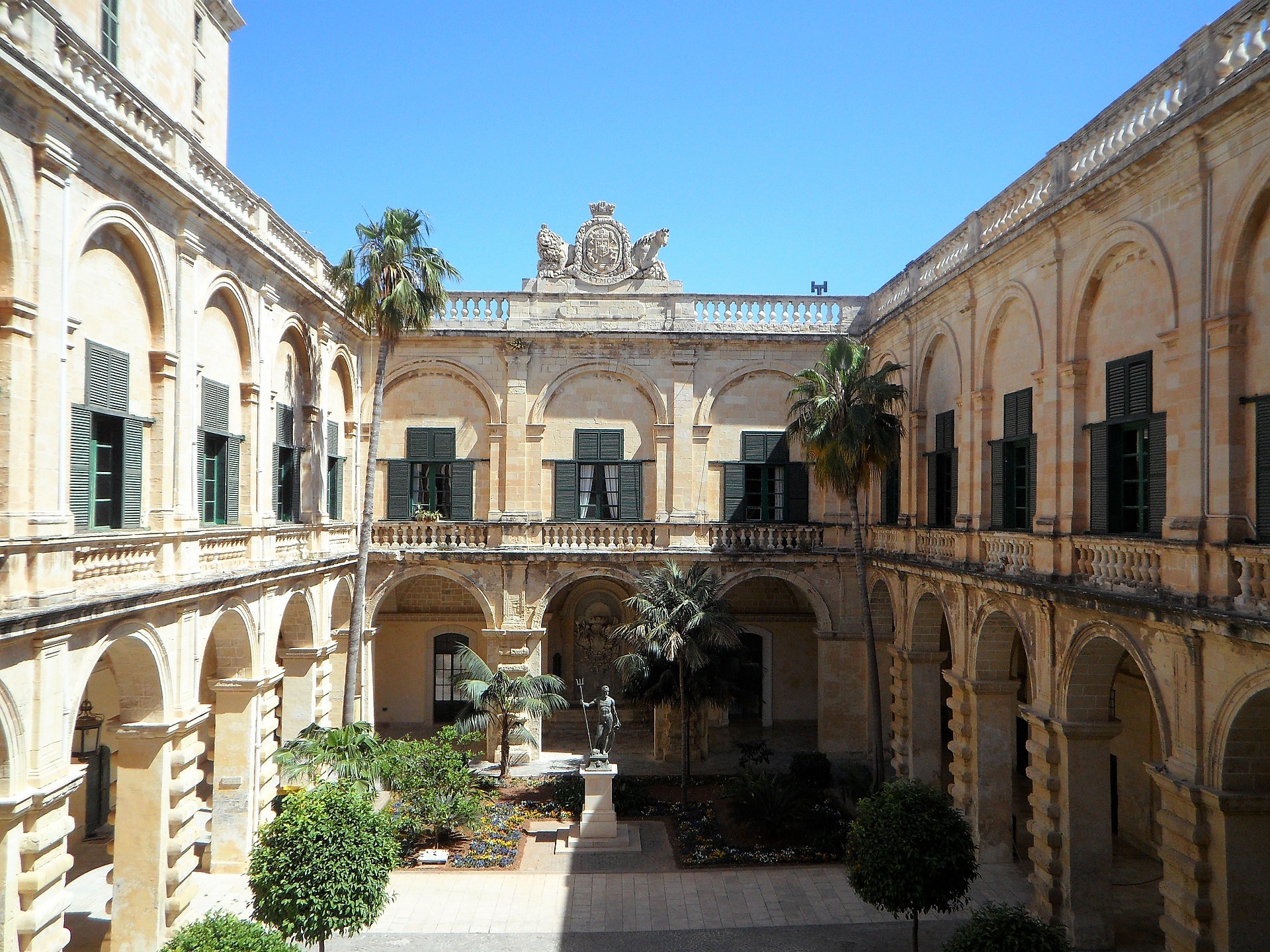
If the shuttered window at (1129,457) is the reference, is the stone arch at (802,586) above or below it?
below

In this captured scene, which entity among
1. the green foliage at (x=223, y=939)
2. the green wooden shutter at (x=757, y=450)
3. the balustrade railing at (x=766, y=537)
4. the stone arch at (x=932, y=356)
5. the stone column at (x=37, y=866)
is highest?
the stone arch at (x=932, y=356)

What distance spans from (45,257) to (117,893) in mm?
9149

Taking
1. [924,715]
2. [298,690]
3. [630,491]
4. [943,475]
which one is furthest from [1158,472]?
[298,690]

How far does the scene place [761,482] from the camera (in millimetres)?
27188

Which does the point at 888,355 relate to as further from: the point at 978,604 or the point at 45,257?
the point at 45,257

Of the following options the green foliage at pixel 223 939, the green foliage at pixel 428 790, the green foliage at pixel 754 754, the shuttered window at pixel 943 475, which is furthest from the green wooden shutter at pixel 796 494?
the green foliage at pixel 223 939

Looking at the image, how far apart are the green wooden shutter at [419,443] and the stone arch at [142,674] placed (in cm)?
Result: 1301

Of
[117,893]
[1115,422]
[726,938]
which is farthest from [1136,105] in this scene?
[117,893]

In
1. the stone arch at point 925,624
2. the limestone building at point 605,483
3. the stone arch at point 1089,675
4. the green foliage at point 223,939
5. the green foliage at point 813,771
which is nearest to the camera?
the green foliage at point 223,939

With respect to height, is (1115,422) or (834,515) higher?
(1115,422)

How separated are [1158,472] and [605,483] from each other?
16117mm

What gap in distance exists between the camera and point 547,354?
26.8 m

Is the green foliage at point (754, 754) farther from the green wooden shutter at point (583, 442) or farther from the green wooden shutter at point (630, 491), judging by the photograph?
the green wooden shutter at point (583, 442)

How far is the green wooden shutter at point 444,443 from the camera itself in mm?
27094
